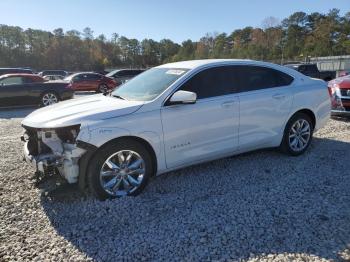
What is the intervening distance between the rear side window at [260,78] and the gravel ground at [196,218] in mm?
1214

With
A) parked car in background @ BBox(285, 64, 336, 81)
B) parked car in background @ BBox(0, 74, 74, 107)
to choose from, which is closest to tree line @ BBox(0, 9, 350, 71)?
parked car in background @ BBox(285, 64, 336, 81)

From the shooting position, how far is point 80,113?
397cm

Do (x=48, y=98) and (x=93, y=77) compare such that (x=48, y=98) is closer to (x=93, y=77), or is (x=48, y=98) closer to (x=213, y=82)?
(x=93, y=77)

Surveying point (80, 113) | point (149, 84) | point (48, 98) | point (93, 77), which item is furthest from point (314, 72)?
point (80, 113)

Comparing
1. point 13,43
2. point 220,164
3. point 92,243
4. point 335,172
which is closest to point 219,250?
point 92,243

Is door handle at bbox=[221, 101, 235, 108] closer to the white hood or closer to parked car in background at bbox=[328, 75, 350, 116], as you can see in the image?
the white hood

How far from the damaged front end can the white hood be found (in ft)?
0.23

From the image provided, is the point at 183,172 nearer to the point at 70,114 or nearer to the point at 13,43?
the point at 70,114

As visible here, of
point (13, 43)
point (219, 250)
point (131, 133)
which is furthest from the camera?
point (13, 43)

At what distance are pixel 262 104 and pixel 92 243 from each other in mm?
3125

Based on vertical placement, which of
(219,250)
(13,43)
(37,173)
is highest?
(13,43)

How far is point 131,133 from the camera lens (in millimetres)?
3955

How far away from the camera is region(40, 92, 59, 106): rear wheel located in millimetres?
13102

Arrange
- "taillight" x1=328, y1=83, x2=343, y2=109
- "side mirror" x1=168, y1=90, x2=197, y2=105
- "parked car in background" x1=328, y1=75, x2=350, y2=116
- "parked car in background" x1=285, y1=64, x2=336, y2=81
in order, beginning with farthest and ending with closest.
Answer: "parked car in background" x1=285, y1=64, x2=336, y2=81
"taillight" x1=328, y1=83, x2=343, y2=109
"parked car in background" x1=328, y1=75, x2=350, y2=116
"side mirror" x1=168, y1=90, x2=197, y2=105
